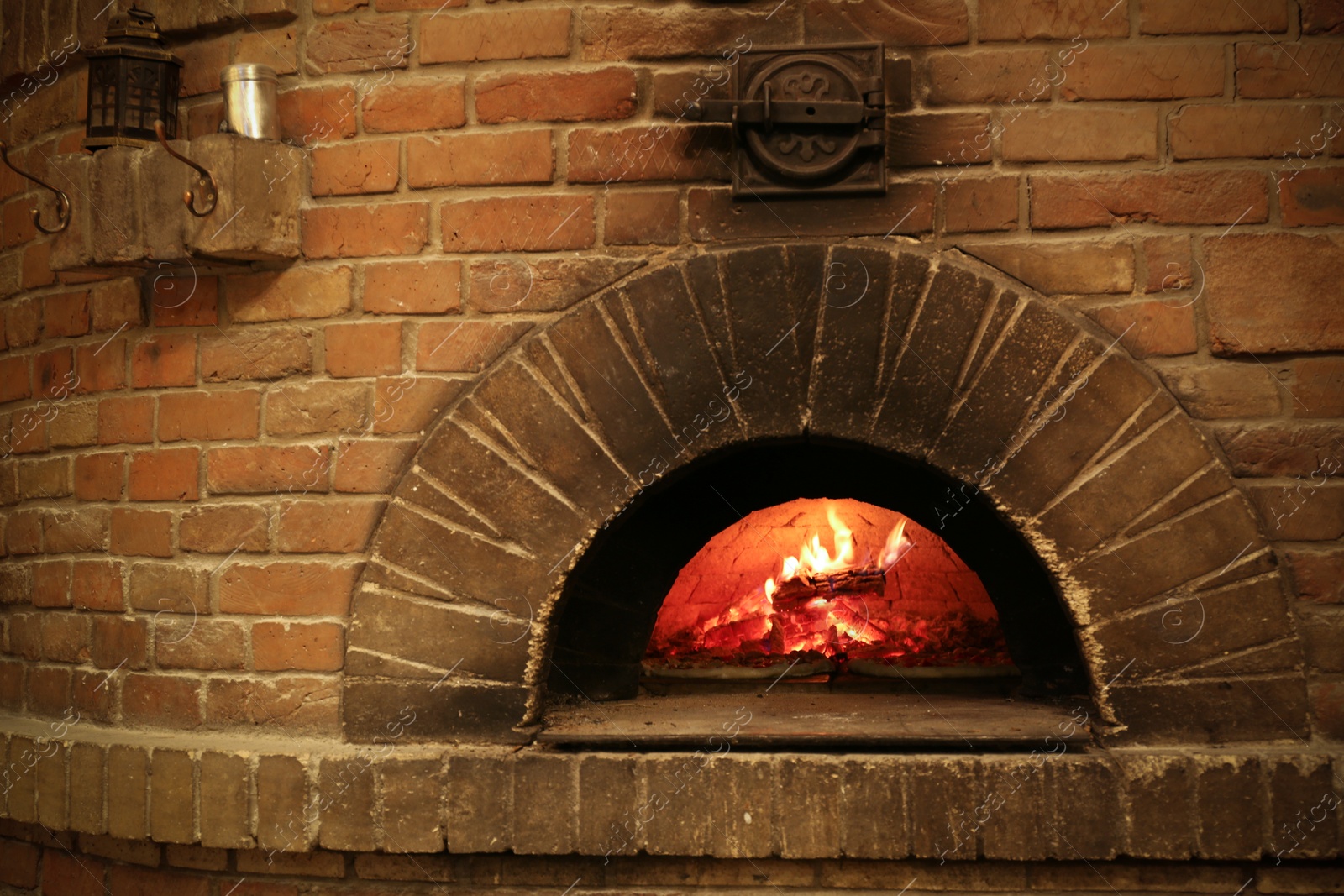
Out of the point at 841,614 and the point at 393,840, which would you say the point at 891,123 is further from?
the point at 393,840

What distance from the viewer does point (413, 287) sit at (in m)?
2.03

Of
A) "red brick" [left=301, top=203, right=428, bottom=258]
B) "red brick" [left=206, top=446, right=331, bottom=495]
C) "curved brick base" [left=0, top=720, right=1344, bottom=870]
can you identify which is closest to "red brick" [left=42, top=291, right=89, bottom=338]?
"red brick" [left=206, top=446, right=331, bottom=495]

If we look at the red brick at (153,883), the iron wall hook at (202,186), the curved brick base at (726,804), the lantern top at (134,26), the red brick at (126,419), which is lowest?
the red brick at (153,883)

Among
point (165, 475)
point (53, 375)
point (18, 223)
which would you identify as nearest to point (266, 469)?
point (165, 475)

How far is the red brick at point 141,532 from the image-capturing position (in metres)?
2.13

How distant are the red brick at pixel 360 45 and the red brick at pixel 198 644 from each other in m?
1.20

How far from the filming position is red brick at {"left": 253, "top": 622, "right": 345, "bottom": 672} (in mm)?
2002

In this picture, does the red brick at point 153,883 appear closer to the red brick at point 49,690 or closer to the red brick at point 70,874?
the red brick at point 70,874

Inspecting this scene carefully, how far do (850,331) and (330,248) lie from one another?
1092mm

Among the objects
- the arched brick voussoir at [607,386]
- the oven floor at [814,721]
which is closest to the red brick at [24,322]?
the arched brick voussoir at [607,386]

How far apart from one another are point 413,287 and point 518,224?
0.84 feet

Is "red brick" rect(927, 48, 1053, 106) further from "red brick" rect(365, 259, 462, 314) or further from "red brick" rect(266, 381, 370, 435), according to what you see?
"red brick" rect(266, 381, 370, 435)

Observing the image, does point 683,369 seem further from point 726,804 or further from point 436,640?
point 726,804

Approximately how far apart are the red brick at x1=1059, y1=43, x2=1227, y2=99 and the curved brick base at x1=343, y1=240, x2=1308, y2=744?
16.6 inches
